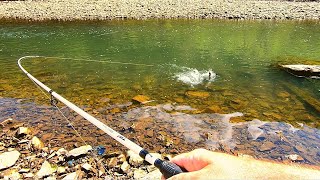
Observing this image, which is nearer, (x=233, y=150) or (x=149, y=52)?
(x=233, y=150)

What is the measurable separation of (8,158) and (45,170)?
117 cm

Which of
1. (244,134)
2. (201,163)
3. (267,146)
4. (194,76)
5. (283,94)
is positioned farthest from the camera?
(194,76)

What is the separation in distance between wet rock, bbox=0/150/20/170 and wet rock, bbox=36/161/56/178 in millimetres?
809

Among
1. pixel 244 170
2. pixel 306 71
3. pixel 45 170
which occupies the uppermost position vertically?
pixel 244 170

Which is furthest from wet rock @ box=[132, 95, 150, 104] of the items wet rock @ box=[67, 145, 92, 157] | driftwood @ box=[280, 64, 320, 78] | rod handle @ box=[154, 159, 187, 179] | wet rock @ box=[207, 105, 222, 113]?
driftwood @ box=[280, 64, 320, 78]

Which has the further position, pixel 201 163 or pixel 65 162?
pixel 65 162

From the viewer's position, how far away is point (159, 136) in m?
7.79

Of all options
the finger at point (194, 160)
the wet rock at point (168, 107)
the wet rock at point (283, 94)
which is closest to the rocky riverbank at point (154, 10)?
the wet rock at point (283, 94)

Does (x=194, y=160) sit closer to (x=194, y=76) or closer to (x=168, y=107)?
(x=168, y=107)

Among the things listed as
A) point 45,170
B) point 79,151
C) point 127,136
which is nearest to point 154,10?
point 127,136

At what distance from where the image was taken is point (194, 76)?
13961mm

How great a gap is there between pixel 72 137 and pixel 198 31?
22.9 m

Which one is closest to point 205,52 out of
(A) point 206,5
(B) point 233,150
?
(B) point 233,150

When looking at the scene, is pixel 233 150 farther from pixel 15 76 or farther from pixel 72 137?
pixel 15 76
